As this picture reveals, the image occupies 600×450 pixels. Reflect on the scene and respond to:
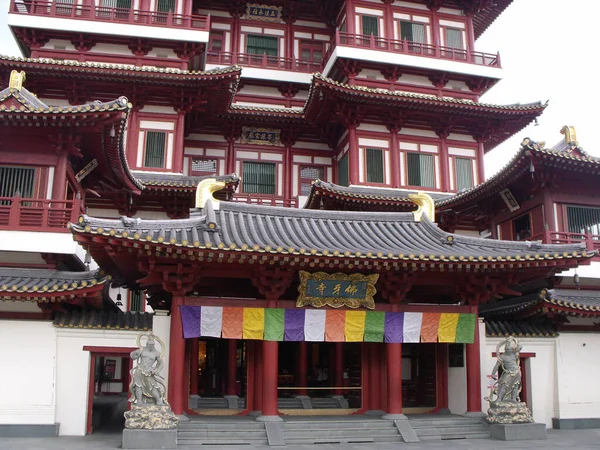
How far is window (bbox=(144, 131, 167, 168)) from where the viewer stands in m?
28.1

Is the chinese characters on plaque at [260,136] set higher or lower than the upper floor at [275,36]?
lower

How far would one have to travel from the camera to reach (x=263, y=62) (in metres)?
33.9

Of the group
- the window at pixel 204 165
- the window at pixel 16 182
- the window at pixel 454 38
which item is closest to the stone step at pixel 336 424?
the window at pixel 16 182

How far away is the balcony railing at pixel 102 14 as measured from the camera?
2905 cm

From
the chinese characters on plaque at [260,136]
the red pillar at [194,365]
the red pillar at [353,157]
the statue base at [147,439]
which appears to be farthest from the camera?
the chinese characters on plaque at [260,136]

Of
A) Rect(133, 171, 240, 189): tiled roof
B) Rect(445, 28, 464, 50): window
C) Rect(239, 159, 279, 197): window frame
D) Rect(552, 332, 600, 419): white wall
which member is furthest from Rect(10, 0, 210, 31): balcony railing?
Rect(552, 332, 600, 419): white wall

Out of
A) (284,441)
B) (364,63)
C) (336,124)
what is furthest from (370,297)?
(364,63)

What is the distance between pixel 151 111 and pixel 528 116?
1793cm

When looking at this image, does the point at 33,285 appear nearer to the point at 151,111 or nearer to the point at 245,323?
the point at 245,323

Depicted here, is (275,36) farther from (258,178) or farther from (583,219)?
(583,219)

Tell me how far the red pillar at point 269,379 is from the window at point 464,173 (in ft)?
56.6

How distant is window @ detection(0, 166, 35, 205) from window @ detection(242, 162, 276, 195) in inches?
542

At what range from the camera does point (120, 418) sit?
20.9 m

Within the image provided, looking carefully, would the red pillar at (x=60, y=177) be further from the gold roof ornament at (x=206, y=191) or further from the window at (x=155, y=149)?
the window at (x=155, y=149)
